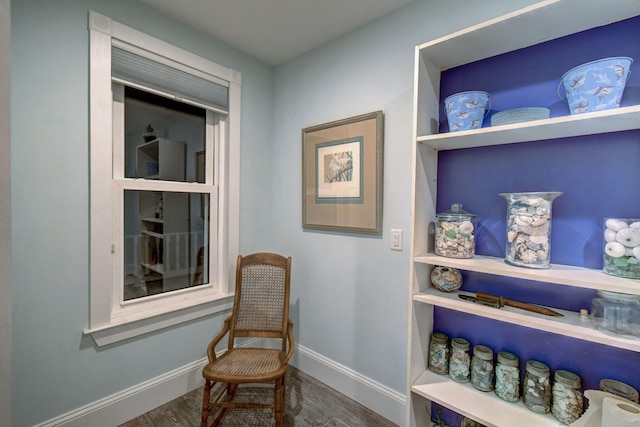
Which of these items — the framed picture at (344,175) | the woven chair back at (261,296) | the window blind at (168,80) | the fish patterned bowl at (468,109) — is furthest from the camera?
the woven chair back at (261,296)

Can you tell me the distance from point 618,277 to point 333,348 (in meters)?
1.61

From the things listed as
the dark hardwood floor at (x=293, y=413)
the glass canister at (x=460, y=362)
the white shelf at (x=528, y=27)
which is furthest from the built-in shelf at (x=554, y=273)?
the dark hardwood floor at (x=293, y=413)

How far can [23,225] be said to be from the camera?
136cm

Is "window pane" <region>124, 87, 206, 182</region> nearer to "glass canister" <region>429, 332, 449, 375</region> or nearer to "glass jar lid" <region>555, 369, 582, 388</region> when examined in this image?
"glass canister" <region>429, 332, 449, 375</region>

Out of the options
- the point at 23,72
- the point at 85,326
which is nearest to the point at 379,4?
the point at 23,72

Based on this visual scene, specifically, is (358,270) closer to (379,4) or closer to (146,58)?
(379,4)

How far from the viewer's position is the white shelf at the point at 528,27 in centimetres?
102

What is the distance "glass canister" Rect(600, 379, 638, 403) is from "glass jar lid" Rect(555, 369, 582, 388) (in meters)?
0.08

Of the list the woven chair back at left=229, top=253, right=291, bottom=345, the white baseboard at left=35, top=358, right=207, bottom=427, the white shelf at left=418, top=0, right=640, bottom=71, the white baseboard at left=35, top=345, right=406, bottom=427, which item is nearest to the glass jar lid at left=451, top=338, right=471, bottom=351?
the white baseboard at left=35, top=345, right=406, bottom=427

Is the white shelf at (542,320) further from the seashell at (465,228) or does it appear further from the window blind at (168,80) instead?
the window blind at (168,80)

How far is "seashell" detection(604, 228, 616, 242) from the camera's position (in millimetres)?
1004

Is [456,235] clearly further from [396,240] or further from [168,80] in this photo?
[168,80]

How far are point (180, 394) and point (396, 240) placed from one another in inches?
69.7

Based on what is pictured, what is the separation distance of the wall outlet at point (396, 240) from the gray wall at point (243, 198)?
5 cm
